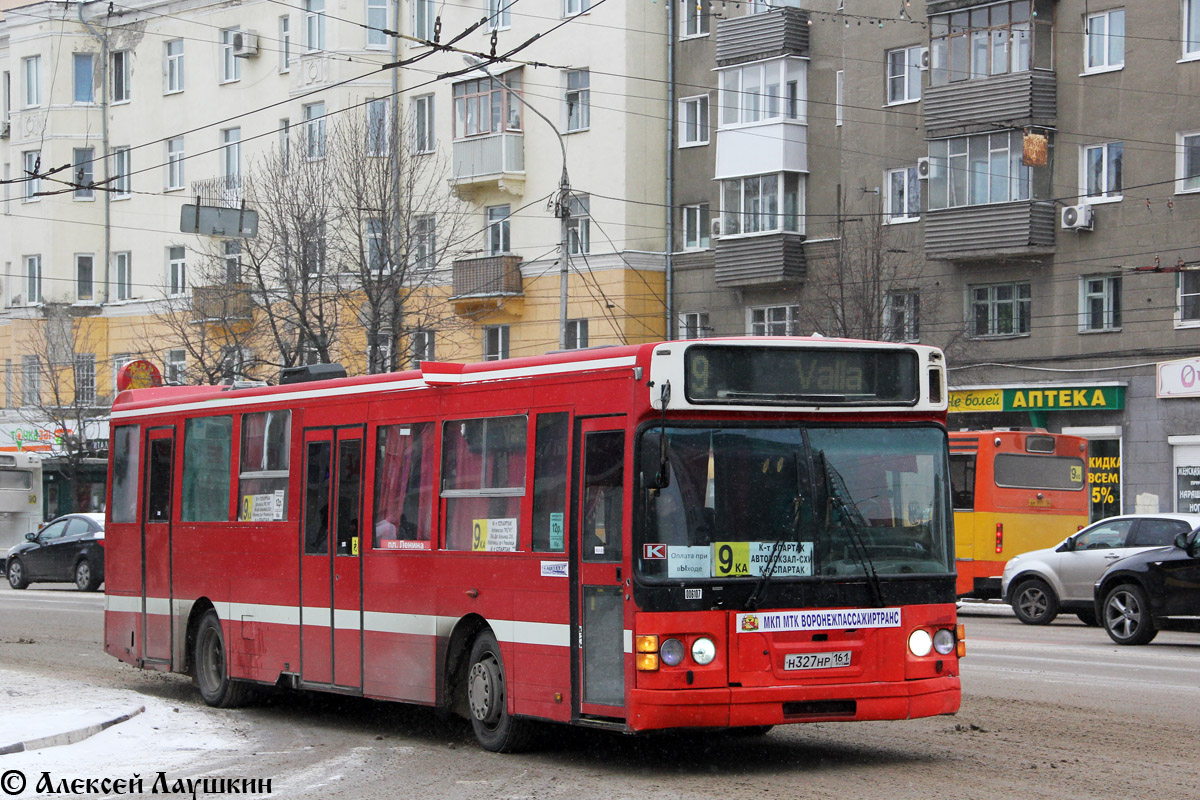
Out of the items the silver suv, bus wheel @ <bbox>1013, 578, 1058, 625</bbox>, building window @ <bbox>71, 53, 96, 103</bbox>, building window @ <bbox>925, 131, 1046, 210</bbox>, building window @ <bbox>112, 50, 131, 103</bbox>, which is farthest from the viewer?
building window @ <bbox>71, 53, 96, 103</bbox>

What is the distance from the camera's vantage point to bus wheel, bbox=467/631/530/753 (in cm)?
1082

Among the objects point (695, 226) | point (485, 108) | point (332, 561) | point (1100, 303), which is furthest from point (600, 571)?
point (485, 108)

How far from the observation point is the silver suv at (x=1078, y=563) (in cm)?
2289

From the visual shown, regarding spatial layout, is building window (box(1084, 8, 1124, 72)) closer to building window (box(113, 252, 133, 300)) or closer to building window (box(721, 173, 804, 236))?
building window (box(721, 173, 804, 236))

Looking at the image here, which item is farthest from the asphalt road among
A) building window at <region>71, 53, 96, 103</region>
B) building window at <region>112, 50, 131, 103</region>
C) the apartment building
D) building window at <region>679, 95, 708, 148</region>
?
building window at <region>71, 53, 96, 103</region>

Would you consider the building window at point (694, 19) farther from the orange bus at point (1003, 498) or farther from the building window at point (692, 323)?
the orange bus at point (1003, 498)

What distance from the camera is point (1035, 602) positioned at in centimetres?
2433

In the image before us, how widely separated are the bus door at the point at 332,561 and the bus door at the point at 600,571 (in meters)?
3.01

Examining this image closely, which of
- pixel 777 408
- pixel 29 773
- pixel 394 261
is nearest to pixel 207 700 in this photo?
pixel 29 773

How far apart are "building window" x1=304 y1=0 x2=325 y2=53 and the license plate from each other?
4081 cm

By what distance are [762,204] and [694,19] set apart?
5954 millimetres

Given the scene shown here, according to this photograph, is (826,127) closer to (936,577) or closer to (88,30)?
(88,30)

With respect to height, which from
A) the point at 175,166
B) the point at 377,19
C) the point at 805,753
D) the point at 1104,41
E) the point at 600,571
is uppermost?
the point at 377,19

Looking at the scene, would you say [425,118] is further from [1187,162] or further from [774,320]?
[1187,162]
